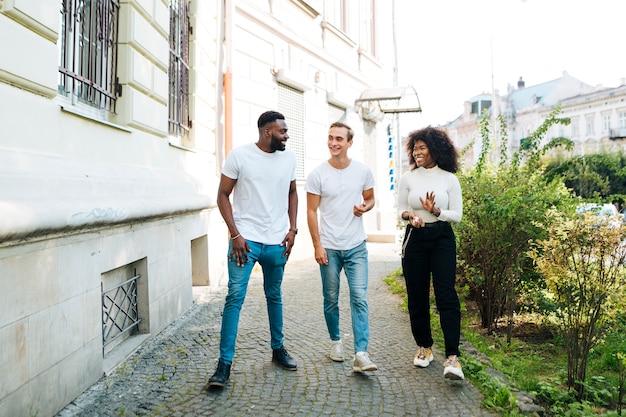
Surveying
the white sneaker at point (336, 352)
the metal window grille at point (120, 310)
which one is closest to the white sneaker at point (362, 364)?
the white sneaker at point (336, 352)

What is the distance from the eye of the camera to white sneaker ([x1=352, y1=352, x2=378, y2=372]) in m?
4.23

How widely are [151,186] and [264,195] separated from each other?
60.5 inches

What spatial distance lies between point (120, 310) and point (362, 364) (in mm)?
2135

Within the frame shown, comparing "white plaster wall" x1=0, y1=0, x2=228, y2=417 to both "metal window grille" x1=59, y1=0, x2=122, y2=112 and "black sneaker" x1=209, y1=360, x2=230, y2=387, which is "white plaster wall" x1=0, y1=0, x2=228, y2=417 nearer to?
"metal window grille" x1=59, y1=0, x2=122, y2=112

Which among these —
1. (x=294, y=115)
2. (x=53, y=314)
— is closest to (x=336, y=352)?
(x=53, y=314)

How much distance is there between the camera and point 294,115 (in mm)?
11789

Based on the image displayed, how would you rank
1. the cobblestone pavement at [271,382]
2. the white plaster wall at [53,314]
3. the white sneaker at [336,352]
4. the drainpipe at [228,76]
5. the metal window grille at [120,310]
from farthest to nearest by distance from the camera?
the drainpipe at [228,76], the white sneaker at [336,352], the metal window grille at [120,310], the cobblestone pavement at [271,382], the white plaster wall at [53,314]

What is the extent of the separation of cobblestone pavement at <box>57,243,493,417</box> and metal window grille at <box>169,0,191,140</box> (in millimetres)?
2538

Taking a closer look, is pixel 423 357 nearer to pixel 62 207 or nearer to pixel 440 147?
Result: pixel 440 147

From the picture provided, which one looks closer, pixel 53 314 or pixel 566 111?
pixel 53 314

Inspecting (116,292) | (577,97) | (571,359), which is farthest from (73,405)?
(577,97)

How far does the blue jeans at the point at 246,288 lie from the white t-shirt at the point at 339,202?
453 millimetres

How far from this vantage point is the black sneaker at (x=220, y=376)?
154 inches

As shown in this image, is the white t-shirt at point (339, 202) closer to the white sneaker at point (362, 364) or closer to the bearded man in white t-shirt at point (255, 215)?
the bearded man in white t-shirt at point (255, 215)
